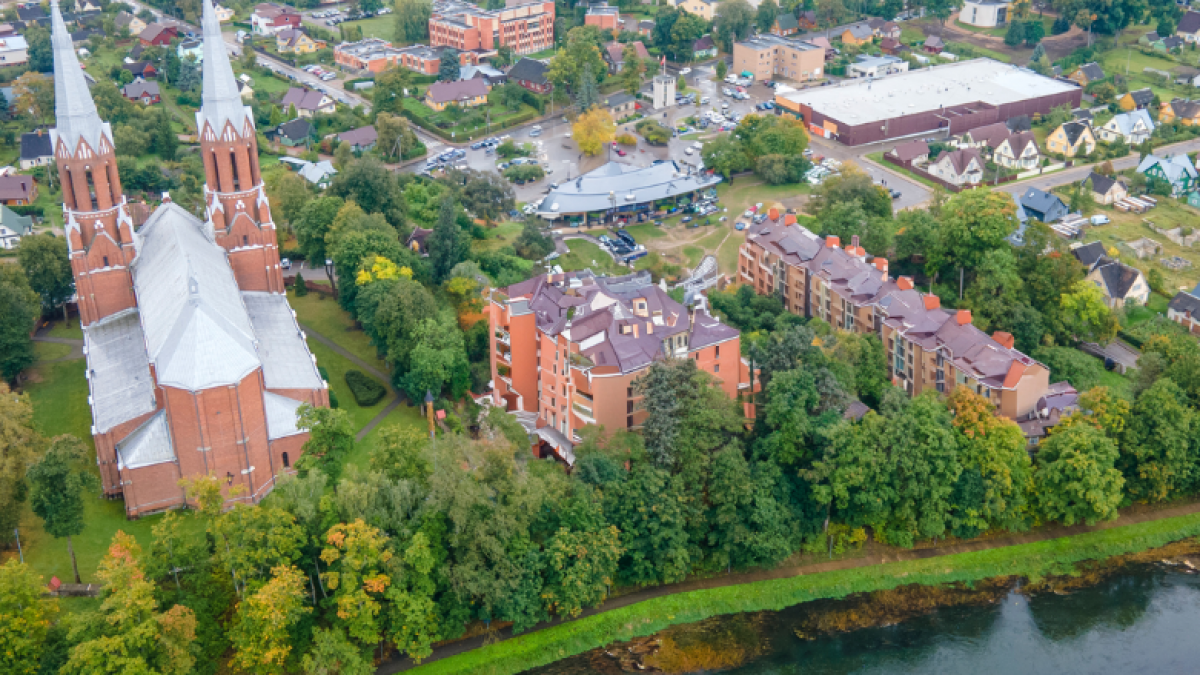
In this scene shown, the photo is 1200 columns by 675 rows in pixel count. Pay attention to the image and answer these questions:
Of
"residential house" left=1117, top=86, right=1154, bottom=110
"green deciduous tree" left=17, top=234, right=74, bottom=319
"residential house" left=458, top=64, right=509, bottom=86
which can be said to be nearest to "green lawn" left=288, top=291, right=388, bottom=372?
"green deciduous tree" left=17, top=234, right=74, bottom=319

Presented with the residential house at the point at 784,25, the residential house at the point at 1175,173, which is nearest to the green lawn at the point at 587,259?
the residential house at the point at 1175,173

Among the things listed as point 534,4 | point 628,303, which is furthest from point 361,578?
point 534,4

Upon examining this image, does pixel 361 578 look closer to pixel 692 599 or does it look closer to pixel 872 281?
pixel 692 599

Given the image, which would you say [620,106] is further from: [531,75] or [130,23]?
[130,23]

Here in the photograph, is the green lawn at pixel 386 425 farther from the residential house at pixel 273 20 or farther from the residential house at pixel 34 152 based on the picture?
the residential house at pixel 273 20

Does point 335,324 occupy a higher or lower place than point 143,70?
lower

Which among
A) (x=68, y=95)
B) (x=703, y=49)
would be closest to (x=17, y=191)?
(x=68, y=95)
